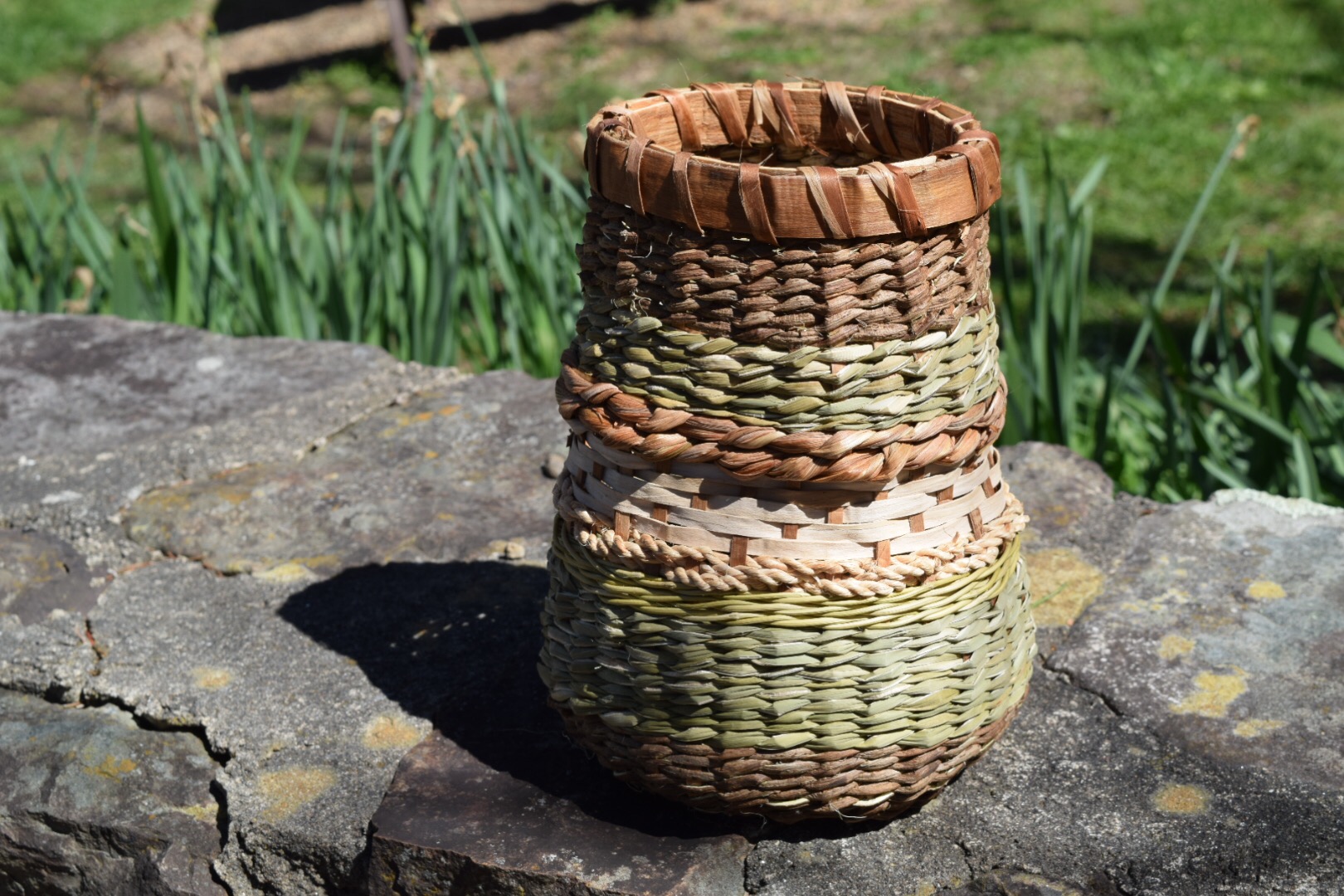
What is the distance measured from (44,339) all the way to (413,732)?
4.40 ft

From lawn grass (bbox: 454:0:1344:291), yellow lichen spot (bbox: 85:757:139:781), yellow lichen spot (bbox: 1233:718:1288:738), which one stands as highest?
yellow lichen spot (bbox: 1233:718:1288:738)

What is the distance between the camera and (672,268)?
112cm

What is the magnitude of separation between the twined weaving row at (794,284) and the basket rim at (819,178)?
0.02m

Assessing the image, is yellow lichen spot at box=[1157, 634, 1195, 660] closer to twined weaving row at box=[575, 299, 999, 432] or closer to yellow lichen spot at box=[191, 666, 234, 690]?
twined weaving row at box=[575, 299, 999, 432]

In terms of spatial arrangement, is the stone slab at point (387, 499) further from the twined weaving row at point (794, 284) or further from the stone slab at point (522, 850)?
the twined weaving row at point (794, 284)

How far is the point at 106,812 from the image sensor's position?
145cm

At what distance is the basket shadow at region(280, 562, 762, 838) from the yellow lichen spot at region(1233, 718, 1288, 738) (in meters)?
0.54

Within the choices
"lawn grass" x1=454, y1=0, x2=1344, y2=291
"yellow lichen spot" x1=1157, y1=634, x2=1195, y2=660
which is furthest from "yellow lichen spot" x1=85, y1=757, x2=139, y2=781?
"lawn grass" x1=454, y1=0, x2=1344, y2=291

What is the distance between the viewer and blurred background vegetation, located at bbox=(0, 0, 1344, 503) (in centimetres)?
235

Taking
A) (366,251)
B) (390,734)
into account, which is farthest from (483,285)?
(390,734)

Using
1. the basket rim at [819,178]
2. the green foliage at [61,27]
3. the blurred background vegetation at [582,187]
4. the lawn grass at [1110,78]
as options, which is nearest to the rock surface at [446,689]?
the blurred background vegetation at [582,187]

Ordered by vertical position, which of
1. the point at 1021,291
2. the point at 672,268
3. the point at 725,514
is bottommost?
the point at 1021,291

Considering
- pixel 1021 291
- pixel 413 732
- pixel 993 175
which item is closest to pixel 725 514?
pixel 993 175

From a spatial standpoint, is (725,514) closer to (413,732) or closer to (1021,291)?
(413,732)
